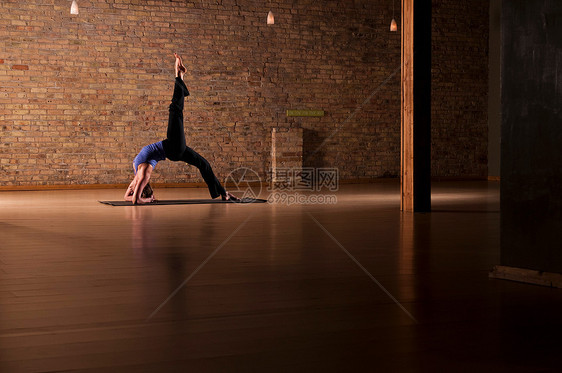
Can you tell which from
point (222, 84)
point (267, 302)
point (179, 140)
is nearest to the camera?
point (267, 302)

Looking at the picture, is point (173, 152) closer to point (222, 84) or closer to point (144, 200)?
point (144, 200)

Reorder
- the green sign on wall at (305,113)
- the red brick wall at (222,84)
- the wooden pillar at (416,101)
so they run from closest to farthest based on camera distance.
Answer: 1. the wooden pillar at (416,101)
2. the red brick wall at (222,84)
3. the green sign on wall at (305,113)

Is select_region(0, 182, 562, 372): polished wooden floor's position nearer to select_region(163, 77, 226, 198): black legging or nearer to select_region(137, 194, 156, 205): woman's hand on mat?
select_region(137, 194, 156, 205): woman's hand on mat

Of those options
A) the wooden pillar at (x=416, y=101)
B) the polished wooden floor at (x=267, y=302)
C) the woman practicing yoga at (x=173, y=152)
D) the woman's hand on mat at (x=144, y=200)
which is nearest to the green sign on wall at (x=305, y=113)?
the woman practicing yoga at (x=173, y=152)

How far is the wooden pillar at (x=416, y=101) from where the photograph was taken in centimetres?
708

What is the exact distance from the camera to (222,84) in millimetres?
12852

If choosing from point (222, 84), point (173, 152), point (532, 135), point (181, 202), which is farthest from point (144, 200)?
point (532, 135)

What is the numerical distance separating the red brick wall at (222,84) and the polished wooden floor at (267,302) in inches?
251

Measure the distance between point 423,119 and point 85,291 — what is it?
4921 millimetres

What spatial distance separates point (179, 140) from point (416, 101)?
319 centimetres

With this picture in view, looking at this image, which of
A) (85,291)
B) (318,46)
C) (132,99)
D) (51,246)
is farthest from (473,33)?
(85,291)

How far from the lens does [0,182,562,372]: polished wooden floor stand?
2.09m

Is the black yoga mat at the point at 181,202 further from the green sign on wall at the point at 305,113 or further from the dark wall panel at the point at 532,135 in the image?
the dark wall panel at the point at 532,135

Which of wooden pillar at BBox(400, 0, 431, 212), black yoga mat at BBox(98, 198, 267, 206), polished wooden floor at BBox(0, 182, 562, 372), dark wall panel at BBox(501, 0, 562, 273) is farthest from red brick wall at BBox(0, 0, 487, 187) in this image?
dark wall panel at BBox(501, 0, 562, 273)
